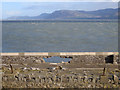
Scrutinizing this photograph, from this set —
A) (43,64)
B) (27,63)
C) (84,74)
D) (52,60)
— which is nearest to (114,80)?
(84,74)

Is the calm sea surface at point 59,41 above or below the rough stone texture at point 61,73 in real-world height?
below

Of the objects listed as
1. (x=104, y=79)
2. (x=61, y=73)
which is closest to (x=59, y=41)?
(x=61, y=73)

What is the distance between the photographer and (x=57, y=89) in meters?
8.95

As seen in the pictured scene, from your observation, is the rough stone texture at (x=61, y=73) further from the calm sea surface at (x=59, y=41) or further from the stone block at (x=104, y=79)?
the calm sea surface at (x=59, y=41)

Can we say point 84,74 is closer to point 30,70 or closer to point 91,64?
point 91,64

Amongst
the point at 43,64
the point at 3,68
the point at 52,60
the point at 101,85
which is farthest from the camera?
the point at 52,60

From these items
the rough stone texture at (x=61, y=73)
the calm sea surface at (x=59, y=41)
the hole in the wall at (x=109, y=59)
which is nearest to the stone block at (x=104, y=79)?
the rough stone texture at (x=61, y=73)

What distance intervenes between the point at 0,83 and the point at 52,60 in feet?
25.0

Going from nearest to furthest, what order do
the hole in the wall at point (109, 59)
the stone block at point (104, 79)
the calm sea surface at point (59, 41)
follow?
the stone block at point (104, 79)
the hole in the wall at point (109, 59)
the calm sea surface at point (59, 41)

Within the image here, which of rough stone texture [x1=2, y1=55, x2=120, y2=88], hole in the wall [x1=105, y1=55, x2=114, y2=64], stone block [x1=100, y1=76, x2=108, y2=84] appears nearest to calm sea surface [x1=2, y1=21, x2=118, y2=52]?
hole in the wall [x1=105, y1=55, x2=114, y2=64]

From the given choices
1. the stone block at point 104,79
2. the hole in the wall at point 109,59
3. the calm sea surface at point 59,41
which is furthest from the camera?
the calm sea surface at point 59,41

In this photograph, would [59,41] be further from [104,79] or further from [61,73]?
[104,79]

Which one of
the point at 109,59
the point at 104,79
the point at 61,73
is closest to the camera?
the point at 104,79

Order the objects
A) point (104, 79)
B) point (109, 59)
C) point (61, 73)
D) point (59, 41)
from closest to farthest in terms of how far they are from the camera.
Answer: point (104, 79)
point (61, 73)
point (109, 59)
point (59, 41)
